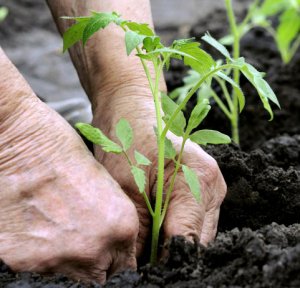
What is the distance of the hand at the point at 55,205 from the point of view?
4.76 feet

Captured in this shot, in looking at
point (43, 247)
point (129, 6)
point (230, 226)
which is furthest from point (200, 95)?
point (43, 247)

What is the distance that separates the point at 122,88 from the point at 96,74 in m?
0.14

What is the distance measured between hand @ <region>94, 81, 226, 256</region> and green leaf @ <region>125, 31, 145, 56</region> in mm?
388

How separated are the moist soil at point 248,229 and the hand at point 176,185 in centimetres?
8

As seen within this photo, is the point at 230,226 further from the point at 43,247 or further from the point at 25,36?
the point at 25,36

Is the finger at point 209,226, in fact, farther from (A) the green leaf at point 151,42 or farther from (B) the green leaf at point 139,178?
(A) the green leaf at point 151,42

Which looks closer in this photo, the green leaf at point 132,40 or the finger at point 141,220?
the green leaf at point 132,40

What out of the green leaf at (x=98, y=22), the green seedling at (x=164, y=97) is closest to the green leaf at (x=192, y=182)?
the green seedling at (x=164, y=97)

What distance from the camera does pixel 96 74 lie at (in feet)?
6.54

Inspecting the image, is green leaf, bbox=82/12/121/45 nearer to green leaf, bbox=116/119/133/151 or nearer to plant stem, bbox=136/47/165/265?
plant stem, bbox=136/47/165/265

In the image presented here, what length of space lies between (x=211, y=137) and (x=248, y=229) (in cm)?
23

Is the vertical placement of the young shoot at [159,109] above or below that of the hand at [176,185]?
above

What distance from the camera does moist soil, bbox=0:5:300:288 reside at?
4.23ft

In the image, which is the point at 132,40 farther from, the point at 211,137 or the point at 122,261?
the point at 122,261
